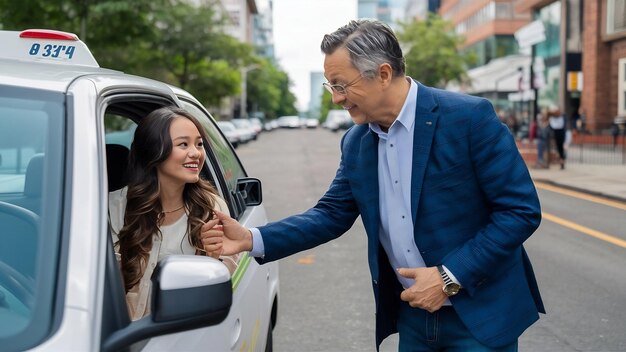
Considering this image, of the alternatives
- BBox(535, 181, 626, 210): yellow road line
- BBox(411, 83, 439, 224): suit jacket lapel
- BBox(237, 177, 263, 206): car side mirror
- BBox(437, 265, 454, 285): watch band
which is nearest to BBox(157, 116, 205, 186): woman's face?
BBox(411, 83, 439, 224): suit jacket lapel

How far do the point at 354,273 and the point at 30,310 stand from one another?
636 cm

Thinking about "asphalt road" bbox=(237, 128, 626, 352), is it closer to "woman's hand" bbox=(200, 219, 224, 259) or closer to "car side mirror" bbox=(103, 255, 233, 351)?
"woman's hand" bbox=(200, 219, 224, 259)

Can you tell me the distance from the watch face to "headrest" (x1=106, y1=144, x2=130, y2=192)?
1.68 meters

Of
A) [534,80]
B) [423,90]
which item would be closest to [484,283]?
[423,90]

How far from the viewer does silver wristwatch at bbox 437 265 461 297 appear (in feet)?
8.65

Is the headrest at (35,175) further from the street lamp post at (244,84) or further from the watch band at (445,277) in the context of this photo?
the street lamp post at (244,84)

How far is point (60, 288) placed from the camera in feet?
6.41

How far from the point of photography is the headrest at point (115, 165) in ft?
12.2

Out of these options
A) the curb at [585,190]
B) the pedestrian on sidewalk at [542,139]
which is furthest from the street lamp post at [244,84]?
the curb at [585,190]

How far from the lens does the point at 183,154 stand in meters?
2.81

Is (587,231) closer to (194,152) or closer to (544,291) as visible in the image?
(544,291)

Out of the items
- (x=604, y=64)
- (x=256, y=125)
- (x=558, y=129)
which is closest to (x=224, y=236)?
(x=558, y=129)

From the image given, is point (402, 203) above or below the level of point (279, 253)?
above

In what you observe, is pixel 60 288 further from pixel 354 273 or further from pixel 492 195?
pixel 354 273
